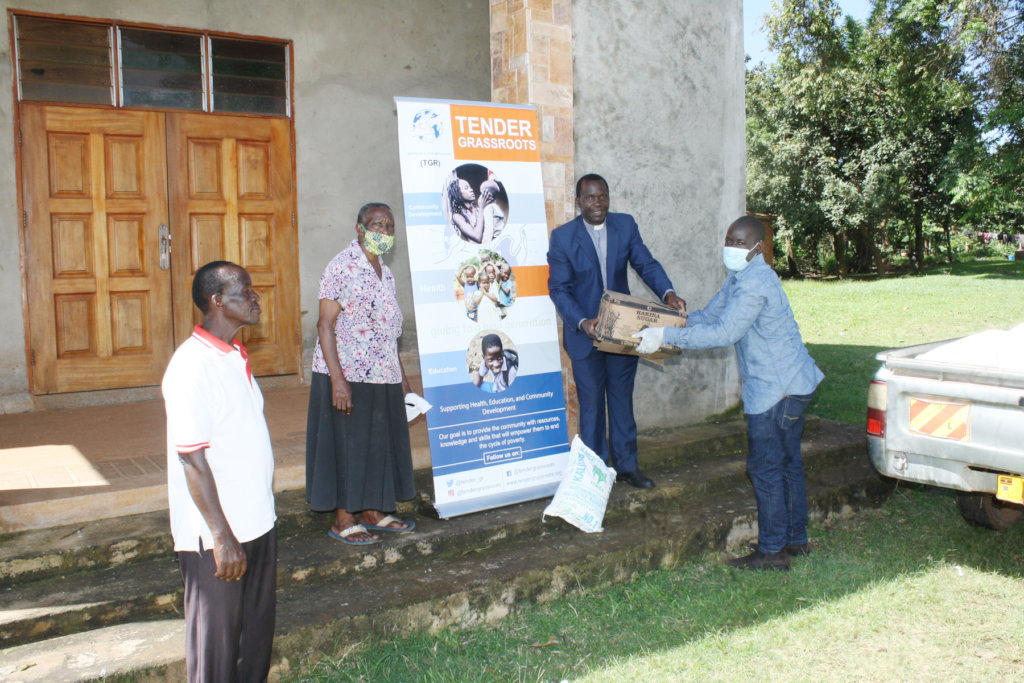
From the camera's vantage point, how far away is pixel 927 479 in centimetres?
446

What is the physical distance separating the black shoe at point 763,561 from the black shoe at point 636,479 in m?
0.74

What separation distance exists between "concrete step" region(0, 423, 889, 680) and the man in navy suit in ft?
1.11

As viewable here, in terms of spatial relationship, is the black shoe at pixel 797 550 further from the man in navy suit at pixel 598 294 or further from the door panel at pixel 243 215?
the door panel at pixel 243 215

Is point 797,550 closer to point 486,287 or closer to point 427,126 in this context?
point 486,287

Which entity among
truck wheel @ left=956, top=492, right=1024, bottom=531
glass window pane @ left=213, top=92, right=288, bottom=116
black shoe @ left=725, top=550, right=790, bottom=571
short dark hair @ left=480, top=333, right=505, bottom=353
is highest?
glass window pane @ left=213, top=92, right=288, bottom=116

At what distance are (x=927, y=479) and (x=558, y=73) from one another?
326 cm

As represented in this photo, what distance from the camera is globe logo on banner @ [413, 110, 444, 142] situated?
4.68 meters

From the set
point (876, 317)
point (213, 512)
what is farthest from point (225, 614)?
point (876, 317)

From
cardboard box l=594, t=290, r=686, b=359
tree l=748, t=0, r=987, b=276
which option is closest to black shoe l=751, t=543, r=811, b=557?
cardboard box l=594, t=290, r=686, b=359

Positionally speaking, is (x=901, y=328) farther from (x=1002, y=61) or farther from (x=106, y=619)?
(x=106, y=619)

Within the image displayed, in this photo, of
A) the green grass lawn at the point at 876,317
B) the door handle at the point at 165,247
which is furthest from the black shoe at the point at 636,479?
the door handle at the point at 165,247

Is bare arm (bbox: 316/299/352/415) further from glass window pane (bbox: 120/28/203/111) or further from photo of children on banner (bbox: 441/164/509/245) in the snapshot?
glass window pane (bbox: 120/28/203/111)

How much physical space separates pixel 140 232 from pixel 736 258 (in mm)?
4878

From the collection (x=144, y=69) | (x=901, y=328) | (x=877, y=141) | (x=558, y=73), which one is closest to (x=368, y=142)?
(x=144, y=69)
